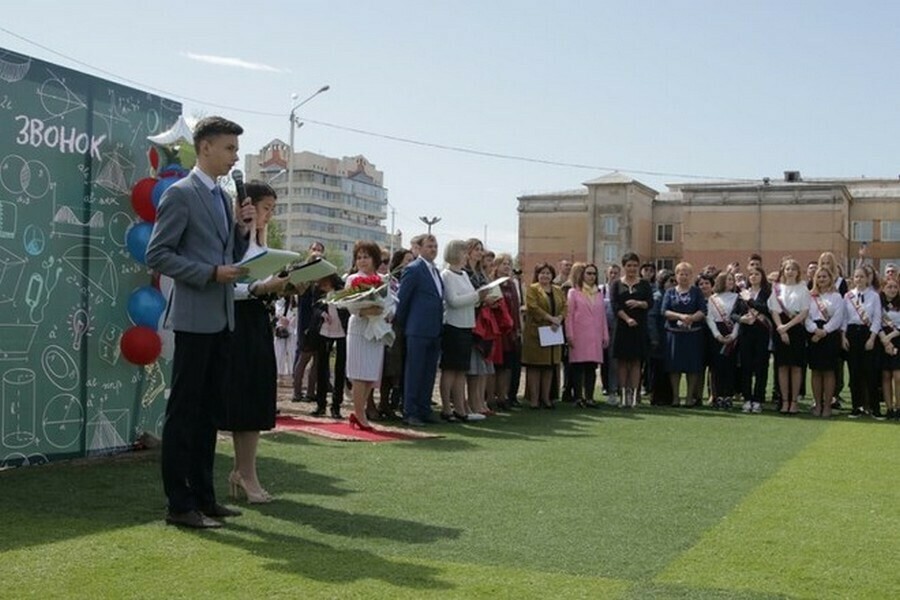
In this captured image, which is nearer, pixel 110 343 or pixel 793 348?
pixel 110 343

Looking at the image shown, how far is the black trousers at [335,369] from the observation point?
1098cm

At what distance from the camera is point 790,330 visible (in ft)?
42.4

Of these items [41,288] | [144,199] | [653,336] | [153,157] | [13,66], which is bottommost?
[653,336]

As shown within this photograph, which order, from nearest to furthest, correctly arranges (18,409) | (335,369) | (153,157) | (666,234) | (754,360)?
(18,409)
(153,157)
(335,369)
(754,360)
(666,234)

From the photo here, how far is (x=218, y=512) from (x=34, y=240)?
8.77ft

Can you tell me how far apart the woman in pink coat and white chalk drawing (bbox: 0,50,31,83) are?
7.92 meters

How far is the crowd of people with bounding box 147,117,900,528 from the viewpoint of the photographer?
5.66 m

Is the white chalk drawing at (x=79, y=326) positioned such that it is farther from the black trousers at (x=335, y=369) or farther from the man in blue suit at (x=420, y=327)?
the man in blue suit at (x=420, y=327)

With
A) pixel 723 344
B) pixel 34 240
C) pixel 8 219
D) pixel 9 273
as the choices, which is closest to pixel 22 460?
pixel 9 273

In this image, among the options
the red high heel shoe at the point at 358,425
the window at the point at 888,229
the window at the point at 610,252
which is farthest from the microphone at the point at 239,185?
the window at the point at 888,229

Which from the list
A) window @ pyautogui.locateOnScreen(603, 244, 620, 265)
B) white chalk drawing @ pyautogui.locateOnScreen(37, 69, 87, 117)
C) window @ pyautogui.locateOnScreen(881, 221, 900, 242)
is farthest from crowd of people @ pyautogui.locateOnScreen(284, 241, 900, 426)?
window @ pyautogui.locateOnScreen(881, 221, 900, 242)

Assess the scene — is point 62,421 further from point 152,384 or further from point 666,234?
point 666,234

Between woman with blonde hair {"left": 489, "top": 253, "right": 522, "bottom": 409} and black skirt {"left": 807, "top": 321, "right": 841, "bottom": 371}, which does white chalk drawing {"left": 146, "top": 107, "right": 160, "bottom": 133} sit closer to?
woman with blonde hair {"left": 489, "top": 253, "right": 522, "bottom": 409}

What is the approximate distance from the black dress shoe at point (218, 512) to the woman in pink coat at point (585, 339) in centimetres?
817
